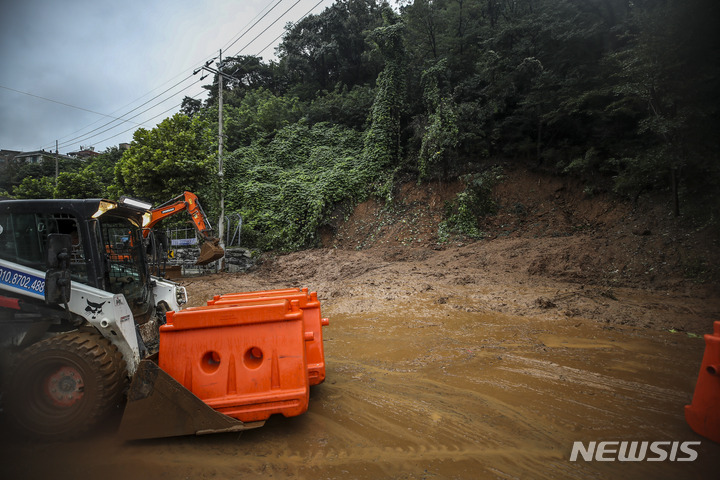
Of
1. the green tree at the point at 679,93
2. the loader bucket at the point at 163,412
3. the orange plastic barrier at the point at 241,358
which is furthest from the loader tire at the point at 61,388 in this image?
the green tree at the point at 679,93

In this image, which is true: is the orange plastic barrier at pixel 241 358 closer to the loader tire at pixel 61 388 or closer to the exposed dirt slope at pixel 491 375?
the exposed dirt slope at pixel 491 375

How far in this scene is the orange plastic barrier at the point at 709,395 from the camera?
271 cm

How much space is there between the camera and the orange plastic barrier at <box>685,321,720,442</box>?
8.89ft

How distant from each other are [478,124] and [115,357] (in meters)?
18.0

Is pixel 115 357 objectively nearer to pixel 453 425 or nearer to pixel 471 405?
pixel 453 425

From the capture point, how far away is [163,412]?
2846 millimetres

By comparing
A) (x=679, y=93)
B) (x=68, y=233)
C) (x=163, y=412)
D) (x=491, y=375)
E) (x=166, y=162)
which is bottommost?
(x=491, y=375)

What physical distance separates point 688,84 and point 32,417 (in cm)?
1376

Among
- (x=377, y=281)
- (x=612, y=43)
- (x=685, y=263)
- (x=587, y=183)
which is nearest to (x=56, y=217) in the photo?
(x=377, y=281)

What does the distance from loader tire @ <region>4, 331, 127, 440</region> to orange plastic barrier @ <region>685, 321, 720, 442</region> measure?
4.92 m

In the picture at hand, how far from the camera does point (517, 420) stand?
10.6 feet

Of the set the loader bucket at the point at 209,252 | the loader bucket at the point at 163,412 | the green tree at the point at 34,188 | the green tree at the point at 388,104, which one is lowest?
the loader bucket at the point at 163,412

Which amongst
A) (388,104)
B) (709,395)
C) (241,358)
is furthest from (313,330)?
(388,104)

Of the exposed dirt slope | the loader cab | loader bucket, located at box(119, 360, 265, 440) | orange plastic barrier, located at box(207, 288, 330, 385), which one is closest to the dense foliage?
the exposed dirt slope
